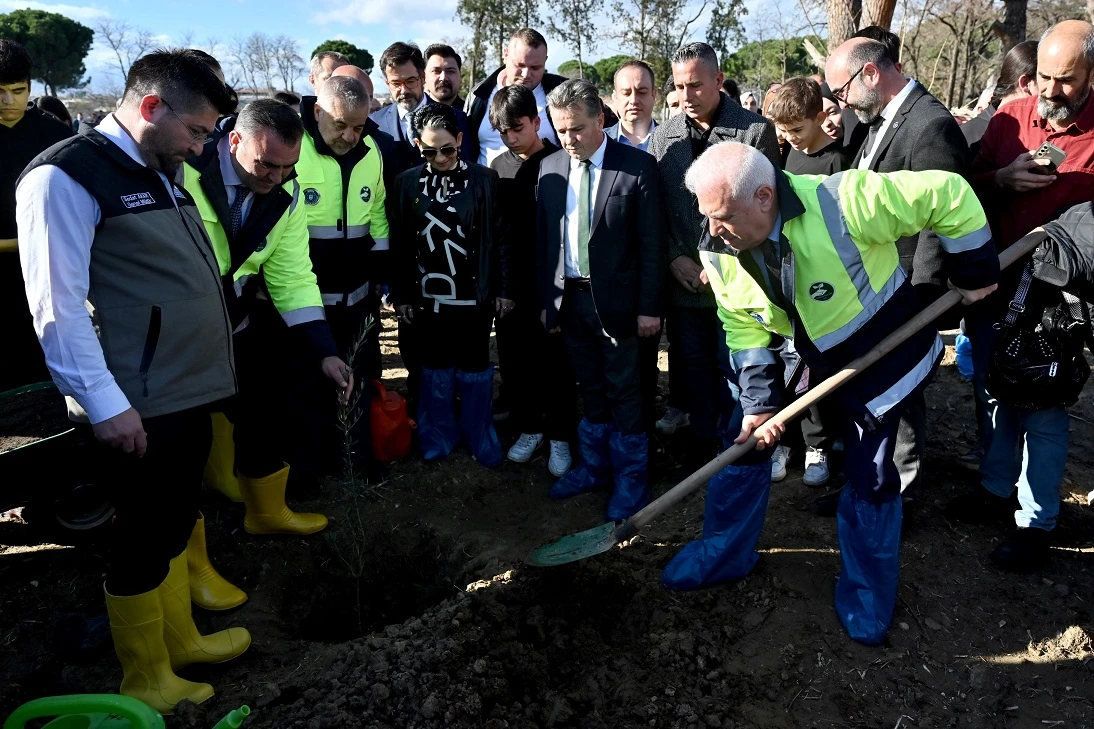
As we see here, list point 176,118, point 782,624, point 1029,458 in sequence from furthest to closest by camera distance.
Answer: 1. point 1029,458
2. point 782,624
3. point 176,118

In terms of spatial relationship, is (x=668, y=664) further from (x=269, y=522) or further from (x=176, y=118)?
(x=176, y=118)

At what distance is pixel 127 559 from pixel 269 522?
51.3 inches

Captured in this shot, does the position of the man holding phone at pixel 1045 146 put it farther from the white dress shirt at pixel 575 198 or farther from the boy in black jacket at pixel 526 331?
the boy in black jacket at pixel 526 331

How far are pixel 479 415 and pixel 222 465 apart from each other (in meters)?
1.52

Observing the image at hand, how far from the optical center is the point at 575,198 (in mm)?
4148

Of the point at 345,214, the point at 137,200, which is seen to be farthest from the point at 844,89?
the point at 137,200

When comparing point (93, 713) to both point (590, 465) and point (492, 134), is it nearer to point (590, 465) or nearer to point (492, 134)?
point (590, 465)

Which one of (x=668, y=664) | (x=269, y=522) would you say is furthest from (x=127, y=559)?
(x=668, y=664)

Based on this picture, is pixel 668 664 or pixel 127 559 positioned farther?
pixel 668 664

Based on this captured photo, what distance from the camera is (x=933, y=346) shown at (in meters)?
3.15

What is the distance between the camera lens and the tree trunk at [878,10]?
28.4ft

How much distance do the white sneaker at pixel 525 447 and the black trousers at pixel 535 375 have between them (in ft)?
0.19

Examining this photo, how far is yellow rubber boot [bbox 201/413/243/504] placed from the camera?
4.45 m

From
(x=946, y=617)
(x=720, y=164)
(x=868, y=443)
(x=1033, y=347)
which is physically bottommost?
(x=946, y=617)
